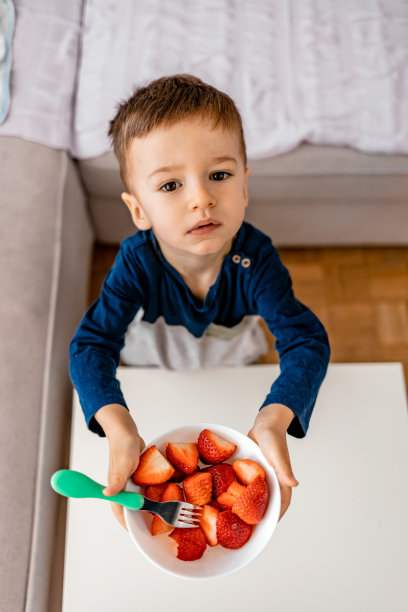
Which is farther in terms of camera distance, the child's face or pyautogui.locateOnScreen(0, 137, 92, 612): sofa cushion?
pyautogui.locateOnScreen(0, 137, 92, 612): sofa cushion

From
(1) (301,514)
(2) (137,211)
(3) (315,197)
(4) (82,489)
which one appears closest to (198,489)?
(4) (82,489)

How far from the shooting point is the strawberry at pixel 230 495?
63 centimetres

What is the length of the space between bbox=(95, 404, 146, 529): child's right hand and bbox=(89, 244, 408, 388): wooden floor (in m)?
0.78

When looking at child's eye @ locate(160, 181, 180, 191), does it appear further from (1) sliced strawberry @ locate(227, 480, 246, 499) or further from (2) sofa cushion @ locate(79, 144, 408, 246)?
(2) sofa cushion @ locate(79, 144, 408, 246)

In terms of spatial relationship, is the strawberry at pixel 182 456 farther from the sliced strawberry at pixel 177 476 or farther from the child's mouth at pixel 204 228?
the child's mouth at pixel 204 228

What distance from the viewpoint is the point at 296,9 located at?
133 cm

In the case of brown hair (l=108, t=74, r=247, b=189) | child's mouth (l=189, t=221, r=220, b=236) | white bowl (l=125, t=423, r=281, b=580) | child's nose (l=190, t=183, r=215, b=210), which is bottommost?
white bowl (l=125, t=423, r=281, b=580)

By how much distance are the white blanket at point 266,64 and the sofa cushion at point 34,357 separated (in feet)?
0.46

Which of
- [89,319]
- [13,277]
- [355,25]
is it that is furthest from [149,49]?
[89,319]

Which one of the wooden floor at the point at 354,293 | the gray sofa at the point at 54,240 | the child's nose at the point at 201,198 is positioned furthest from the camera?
the wooden floor at the point at 354,293

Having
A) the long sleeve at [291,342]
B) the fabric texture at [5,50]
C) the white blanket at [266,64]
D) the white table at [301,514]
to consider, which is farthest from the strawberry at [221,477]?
the fabric texture at [5,50]

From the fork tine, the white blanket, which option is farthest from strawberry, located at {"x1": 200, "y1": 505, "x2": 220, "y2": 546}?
the white blanket

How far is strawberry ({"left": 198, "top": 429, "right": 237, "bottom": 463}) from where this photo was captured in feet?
2.15

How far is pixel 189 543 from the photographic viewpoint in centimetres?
61
